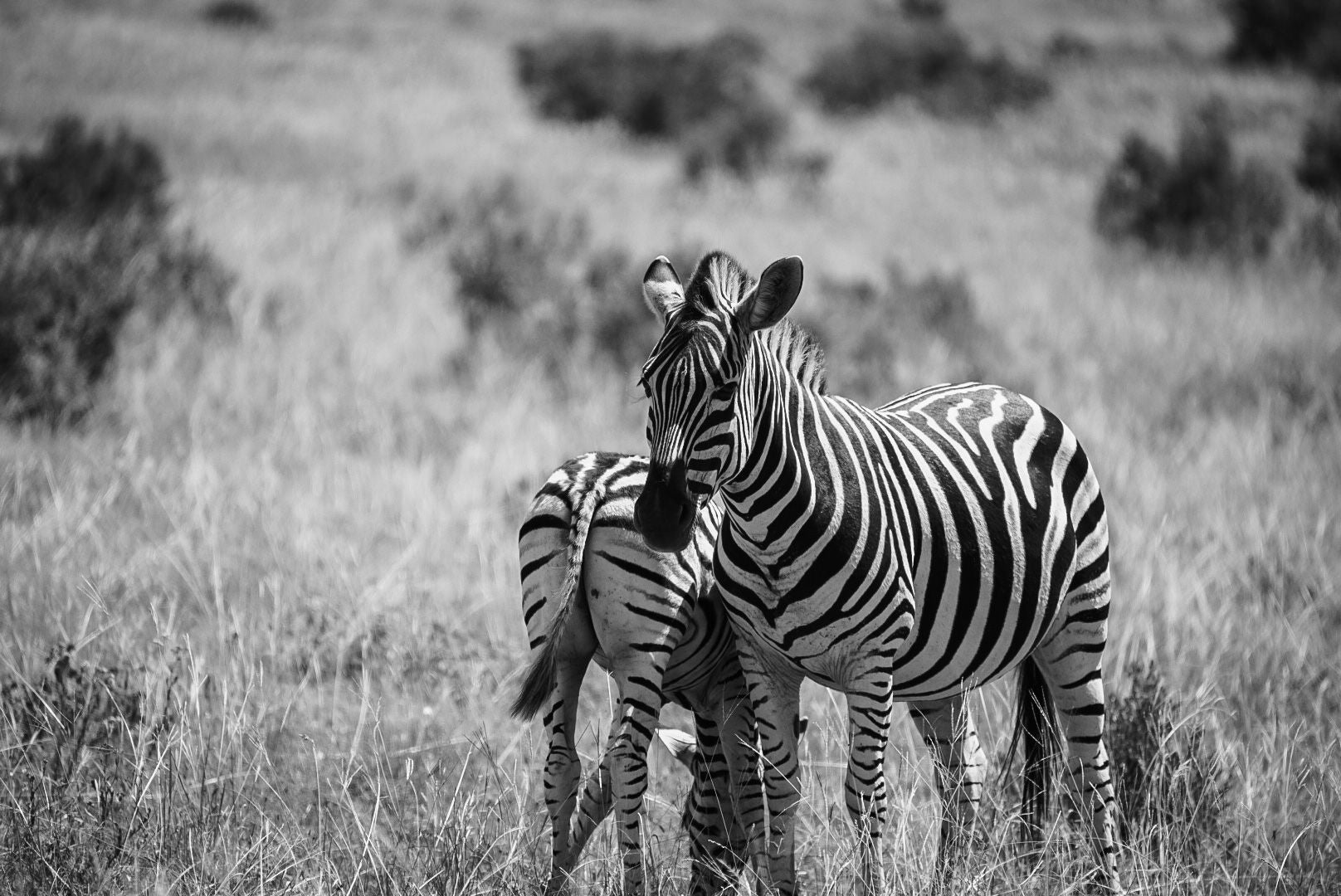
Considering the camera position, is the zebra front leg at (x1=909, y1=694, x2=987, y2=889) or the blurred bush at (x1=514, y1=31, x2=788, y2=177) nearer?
the zebra front leg at (x1=909, y1=694, x2=987, y2=889)

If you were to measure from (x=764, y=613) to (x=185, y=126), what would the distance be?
17761 millimetres

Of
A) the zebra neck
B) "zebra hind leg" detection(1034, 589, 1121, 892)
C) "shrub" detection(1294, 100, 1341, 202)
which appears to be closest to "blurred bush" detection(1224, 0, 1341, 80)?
"shrub" detection(1294, 100, 1341, 202)

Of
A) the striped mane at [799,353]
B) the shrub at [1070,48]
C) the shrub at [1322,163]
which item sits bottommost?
the striped mane at [799,353]

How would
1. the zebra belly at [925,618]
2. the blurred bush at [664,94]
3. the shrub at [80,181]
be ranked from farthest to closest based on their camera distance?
the blurred bush at [664,94]
the shrub at [80,181]
the zebra belly at [925,618]

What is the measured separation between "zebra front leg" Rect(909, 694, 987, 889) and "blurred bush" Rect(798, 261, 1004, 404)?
6044mm

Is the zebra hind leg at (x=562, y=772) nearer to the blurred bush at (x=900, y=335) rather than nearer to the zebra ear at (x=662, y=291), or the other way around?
the zebra ear at (x=662, y=291)

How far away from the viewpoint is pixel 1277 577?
6.69 meters

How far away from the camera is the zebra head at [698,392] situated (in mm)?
2941

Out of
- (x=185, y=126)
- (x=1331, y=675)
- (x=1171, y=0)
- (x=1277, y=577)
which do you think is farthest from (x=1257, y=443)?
(x=1171, y=0)

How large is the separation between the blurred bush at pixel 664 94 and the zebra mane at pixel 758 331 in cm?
1724

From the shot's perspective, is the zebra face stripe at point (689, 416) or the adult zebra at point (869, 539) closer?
the zebra face stripe at point (689, 416)

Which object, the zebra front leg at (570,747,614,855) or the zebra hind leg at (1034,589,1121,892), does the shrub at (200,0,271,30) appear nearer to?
the zebra front leg at (570,747,614,855)

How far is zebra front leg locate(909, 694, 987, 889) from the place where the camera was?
3.86 m

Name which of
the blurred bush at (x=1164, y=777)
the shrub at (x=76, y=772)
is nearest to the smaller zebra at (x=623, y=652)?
the shrub at (x=76, y=772)
